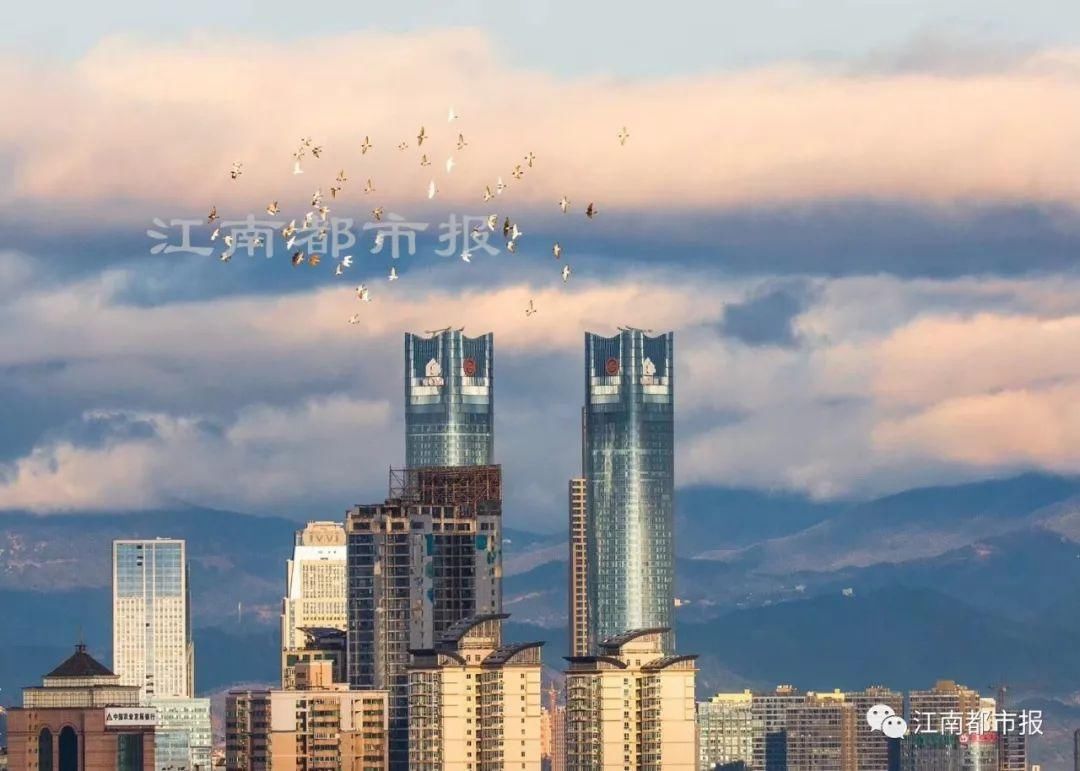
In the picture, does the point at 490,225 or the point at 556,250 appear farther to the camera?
the point at 490,225

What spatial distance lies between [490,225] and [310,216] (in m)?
6.51

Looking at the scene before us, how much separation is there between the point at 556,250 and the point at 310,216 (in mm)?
11794

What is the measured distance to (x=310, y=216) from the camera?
125 m

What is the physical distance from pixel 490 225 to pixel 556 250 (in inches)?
442

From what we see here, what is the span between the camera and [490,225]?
128m

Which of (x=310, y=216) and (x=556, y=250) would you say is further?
(x=310, y=216)

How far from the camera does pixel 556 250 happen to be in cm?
11706
